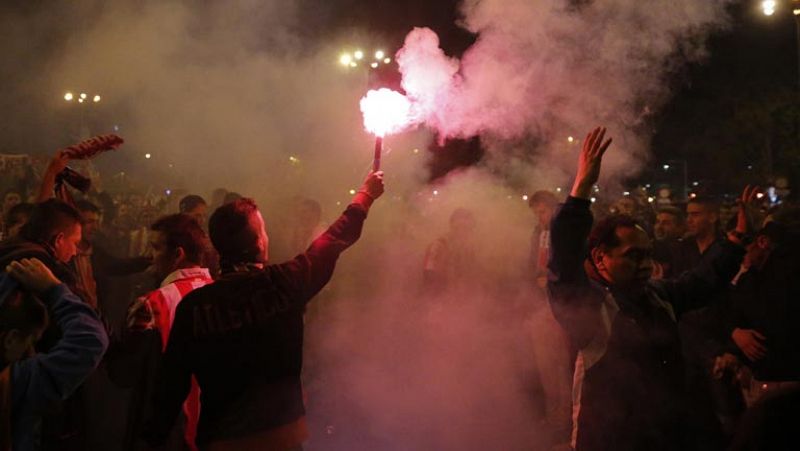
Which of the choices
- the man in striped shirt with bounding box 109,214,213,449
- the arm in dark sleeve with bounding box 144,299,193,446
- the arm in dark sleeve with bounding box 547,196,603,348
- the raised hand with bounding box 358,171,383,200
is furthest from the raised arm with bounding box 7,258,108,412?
the arm in dark sleeve with bounding box 547,196,603,348

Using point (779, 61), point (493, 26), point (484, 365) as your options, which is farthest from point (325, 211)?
point (779, 61)

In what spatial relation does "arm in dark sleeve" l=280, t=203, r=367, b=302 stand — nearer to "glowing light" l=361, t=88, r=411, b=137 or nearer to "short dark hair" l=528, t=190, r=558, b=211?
"glowing light" l=361, t=88, r=411, b=137

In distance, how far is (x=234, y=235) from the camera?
8.37ft

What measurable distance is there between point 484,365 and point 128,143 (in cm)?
634

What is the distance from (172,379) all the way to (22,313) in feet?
1.85

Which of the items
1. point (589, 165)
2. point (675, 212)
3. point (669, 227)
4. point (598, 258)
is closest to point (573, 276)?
point (598, 258)

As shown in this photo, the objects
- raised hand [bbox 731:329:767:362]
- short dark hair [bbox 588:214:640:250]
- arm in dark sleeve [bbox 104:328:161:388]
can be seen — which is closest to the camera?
short dark hair [bbox 588:214:640:250]

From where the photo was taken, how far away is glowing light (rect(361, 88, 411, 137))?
3.15 m

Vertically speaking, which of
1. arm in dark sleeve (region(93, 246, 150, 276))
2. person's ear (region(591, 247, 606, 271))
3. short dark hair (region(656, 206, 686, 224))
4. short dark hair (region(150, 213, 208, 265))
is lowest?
person's ear (region(591, 247, 606, 271))

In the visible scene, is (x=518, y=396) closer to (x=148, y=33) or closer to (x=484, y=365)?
(x=484, y=365)

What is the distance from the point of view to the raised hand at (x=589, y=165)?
244cm

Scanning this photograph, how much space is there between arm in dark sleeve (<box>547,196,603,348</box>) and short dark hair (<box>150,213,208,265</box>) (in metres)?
1.72

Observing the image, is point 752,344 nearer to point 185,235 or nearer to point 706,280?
point 706,280

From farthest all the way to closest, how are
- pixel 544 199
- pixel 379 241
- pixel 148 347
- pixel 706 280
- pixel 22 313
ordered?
pixel 379 241
pixel 544 199
pixel 706 280
pixel 148 347
pixel 22 313
